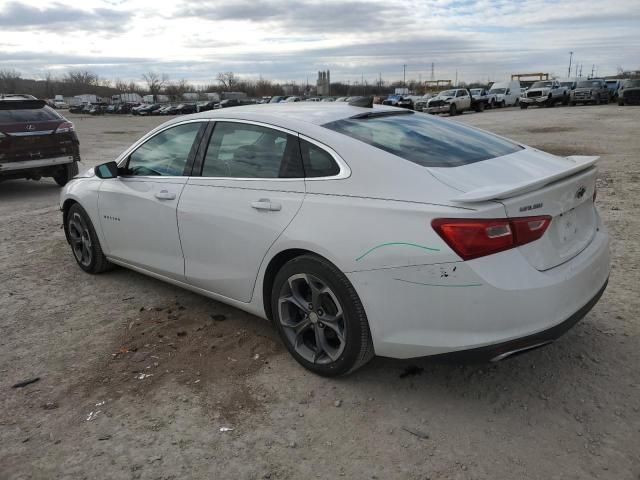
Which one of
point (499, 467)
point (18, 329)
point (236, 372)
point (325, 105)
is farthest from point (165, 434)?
point (325, 105)

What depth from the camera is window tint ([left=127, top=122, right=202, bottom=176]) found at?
4.04 meters

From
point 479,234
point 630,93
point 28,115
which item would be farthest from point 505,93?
point 479,234

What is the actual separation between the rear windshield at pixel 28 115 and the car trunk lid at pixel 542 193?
29.3 ft

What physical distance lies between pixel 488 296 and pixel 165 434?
1.78 metres

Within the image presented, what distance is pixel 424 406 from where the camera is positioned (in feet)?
9.70

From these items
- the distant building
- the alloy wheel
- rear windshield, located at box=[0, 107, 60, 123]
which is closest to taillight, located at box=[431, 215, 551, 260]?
the alloy wheel

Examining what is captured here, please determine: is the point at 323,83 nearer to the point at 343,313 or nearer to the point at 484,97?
the point at 484,97

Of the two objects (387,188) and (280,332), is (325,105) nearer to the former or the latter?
(387,188)

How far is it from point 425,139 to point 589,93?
43718mm

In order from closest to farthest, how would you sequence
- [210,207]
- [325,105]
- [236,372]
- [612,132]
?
[236,372] < [210,207] < [325,105] < [612,132]

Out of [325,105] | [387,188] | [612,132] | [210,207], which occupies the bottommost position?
[612,132]

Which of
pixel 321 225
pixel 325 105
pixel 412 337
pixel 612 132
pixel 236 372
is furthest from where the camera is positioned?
pixel 612 132

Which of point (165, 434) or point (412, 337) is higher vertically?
point (412, 337)

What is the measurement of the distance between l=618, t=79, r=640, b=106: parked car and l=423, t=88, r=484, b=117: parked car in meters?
10.2
